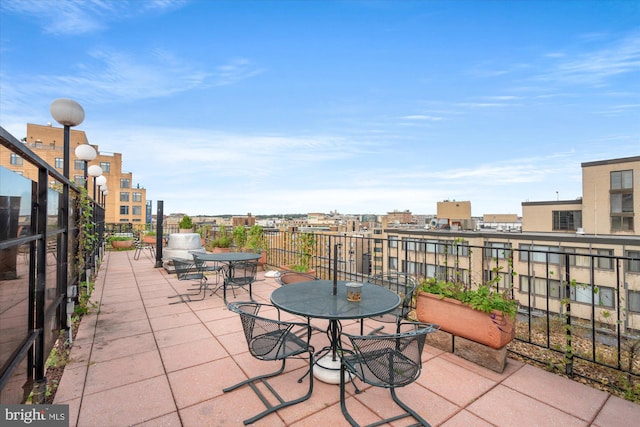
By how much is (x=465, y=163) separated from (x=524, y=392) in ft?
65.3

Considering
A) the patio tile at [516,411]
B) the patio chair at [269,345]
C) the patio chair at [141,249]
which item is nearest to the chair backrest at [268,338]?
the patio chair at [269,345]

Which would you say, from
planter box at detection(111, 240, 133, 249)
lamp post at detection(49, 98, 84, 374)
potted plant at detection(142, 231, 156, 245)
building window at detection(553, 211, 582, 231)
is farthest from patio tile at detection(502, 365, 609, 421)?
building window at detection(553, 211, 582, 231)

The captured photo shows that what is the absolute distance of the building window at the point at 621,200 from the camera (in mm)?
24797

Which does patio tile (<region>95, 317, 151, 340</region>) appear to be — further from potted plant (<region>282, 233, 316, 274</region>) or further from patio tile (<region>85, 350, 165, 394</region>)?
potted plant (<region>282, 233, 316, 274</region>)

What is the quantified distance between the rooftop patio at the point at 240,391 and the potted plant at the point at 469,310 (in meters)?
0.31

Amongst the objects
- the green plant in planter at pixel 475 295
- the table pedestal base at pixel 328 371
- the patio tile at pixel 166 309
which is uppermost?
the green plant in planter at pixel 475 295

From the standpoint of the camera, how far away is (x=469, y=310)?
270 cm

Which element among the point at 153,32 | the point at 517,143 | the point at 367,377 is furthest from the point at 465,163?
the point at 367,377

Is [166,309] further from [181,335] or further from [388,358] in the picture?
[388,358]

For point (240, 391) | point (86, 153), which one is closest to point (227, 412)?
point (240, 391)

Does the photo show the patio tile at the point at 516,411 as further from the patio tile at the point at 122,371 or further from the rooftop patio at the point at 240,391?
the patio tile at the point at 122,371

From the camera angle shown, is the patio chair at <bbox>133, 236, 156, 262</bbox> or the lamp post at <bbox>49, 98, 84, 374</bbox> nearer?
the lamp post at <bbox>49, 98, 84, 374</bbox>

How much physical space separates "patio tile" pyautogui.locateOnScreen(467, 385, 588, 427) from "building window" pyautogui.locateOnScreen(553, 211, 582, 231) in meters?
33.3

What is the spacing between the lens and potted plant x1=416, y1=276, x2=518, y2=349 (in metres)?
2.55
